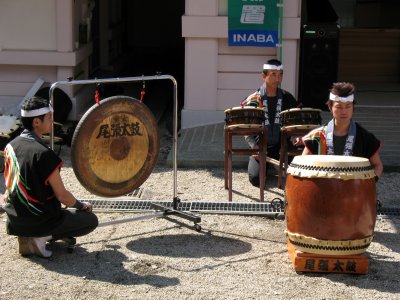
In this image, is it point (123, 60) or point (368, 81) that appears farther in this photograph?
point (123, 60)

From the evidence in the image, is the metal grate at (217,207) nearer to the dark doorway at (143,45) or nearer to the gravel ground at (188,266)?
the gravel ground at (188,266)

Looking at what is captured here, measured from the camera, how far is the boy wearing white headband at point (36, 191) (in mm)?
5824

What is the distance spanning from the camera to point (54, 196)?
5.96 metres

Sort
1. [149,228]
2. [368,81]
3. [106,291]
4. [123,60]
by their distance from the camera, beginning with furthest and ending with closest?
[123,60] → [368,81] → [149,228] → [106,291]

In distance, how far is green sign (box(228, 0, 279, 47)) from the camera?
402 inches

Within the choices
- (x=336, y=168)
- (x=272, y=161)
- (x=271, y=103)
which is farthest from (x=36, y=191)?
(x=271, y=103)

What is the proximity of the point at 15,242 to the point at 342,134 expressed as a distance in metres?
2.66

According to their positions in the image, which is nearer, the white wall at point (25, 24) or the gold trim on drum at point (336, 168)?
the gold trim on drum at point (336, 168)

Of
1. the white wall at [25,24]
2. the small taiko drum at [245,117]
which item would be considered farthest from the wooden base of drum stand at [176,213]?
the white wall at [25,24]

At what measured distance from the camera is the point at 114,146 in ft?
21.3

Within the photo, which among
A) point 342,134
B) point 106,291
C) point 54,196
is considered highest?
point 342,134

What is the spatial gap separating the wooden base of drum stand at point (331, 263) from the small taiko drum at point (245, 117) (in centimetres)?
190

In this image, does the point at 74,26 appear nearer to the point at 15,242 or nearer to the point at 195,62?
the point at 195,62

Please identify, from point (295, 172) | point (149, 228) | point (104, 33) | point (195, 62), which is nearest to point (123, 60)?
point (104, 33)
